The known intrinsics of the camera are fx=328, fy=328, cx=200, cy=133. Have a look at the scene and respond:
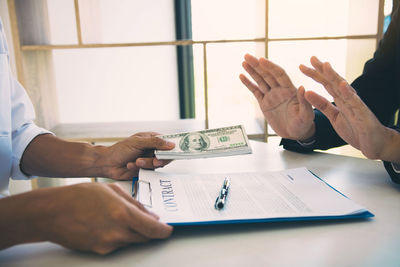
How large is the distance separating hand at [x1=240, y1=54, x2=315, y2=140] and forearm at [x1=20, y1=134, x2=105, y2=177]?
49 cm

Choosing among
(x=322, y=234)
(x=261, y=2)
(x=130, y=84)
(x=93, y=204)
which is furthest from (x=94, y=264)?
(x=130, y=84)

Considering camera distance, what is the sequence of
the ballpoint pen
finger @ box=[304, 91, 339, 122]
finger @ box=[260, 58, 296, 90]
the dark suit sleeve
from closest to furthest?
the ballpoint pen
finger @ box=[304, 91, 339, 122]
finger @ box=[260, 58, 296, 90]
the dark suit sleeve

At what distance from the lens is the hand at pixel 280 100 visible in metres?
0.92

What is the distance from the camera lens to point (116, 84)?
2.51 meters

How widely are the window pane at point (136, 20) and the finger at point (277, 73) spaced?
180 centimetres

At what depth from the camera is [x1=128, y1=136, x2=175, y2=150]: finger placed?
84 cm

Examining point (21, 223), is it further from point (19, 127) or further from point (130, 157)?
point (19, 127)

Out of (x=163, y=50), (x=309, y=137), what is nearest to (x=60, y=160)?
(x=309, y=137)

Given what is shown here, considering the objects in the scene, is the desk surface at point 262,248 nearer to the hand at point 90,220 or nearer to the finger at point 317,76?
the hand at point 90,220

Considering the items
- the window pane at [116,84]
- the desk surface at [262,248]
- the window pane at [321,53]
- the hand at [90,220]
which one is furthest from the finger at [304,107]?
the window pane at [116,84]

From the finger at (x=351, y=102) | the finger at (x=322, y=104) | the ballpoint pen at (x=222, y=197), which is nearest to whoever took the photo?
the ballpoint pen at (x=222, y=197)

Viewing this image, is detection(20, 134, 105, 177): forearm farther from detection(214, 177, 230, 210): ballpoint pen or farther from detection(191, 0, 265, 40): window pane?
detection(191, 0, 265, 40): window pane

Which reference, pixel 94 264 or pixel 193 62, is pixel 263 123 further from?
pixel 94 264

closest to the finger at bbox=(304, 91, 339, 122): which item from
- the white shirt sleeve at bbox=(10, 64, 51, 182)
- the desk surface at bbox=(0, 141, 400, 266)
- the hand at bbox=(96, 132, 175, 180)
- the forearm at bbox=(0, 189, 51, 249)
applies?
the desk surface at bbox=(0, 141, 400, 266)
